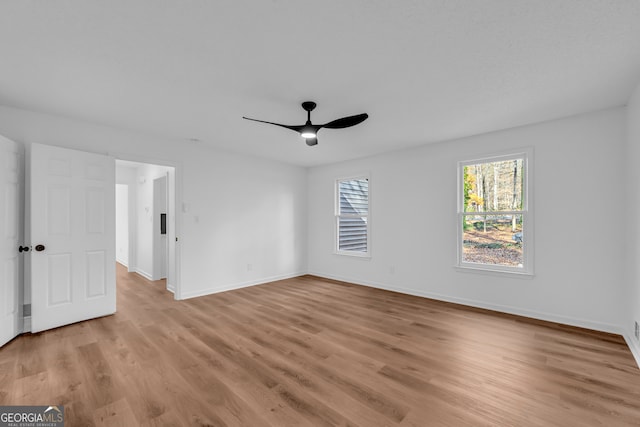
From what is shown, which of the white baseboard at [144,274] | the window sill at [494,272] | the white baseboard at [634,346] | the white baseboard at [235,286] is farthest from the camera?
the white baseboard at [144,274]

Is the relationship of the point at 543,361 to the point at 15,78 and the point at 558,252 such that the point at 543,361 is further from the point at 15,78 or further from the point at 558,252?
the point at 15,78

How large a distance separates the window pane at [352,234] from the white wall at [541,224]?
35 cm

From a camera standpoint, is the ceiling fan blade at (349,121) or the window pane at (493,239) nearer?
the ceiling fan blade at (349,121)

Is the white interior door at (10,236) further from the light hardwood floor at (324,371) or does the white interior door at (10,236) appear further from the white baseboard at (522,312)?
the white baseboard at (522,312)

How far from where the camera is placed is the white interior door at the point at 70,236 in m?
3.10

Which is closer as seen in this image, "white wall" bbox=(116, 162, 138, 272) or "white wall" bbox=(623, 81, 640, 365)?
"white wall" bbox=(623, 81, 640, 365)

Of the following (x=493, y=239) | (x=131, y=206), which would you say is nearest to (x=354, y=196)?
(x=493, y=239)

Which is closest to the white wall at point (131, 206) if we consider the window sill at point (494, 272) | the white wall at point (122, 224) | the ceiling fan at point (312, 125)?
the white wall at point (122, 224)

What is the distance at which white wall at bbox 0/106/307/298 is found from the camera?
136 inches

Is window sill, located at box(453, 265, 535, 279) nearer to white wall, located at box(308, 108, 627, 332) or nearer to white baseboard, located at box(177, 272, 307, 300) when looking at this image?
white wall, located at box(308, 108, 627, 332)

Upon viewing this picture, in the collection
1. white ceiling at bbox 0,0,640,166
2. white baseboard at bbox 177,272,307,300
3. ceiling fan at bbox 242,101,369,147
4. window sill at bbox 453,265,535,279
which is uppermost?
white ceiling at bbox 0,0,640,166

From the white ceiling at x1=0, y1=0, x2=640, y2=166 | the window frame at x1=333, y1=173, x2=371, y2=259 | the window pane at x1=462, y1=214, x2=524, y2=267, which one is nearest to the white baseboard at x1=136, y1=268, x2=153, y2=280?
the white ceiling at x1=0, y1=0, x2=640, y2=166

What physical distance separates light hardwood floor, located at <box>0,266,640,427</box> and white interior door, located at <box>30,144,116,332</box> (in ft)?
0.83

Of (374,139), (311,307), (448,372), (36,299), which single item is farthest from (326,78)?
(36,299)
